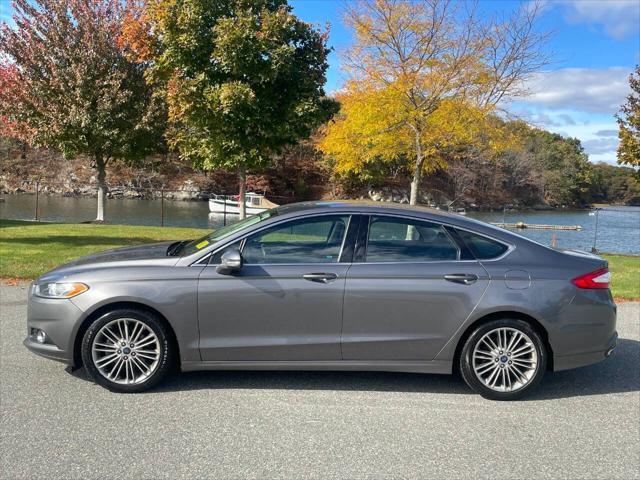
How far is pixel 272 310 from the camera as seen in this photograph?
426 centimetres

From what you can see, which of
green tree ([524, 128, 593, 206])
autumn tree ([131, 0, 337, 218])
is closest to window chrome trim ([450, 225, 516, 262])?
→ autumn tree ([131, 0, 337, 218])

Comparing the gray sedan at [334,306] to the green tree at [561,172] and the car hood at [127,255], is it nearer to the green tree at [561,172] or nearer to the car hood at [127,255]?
the car hood at [127,255]

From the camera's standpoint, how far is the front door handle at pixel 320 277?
429cm

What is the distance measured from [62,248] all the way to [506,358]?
386 inches

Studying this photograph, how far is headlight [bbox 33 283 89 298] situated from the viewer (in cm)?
424

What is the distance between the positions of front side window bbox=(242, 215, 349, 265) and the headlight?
1.33 meters

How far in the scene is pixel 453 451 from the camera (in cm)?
352

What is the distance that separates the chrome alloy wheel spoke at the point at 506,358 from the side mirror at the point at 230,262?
2068mm

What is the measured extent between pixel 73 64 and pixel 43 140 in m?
2.76

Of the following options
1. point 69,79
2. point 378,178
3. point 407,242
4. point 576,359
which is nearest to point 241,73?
point 69,79

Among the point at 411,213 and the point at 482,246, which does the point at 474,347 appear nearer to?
the point at 482,246

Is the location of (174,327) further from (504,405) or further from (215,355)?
(504,405)

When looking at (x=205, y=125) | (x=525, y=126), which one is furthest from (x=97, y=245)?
(x=525, y=126)

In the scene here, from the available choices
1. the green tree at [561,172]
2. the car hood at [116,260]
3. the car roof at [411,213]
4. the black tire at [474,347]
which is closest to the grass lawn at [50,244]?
the car hood at [116,260]
